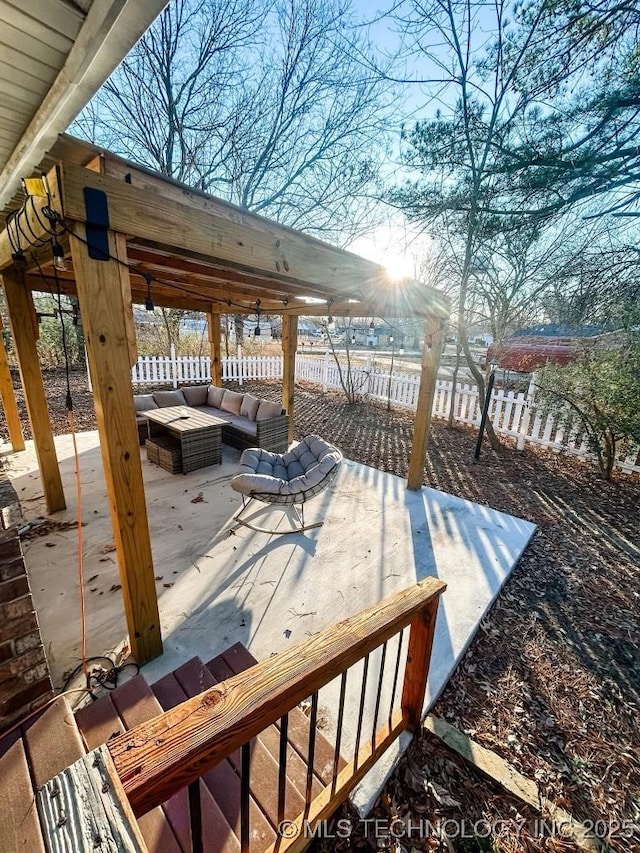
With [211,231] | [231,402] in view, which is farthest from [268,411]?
[211,231]

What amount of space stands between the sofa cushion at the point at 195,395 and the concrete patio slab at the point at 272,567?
2.21m

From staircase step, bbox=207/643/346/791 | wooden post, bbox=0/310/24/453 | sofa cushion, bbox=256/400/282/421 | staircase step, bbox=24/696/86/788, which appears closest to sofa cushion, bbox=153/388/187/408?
sofa cushion, bbox=256/400/282/421

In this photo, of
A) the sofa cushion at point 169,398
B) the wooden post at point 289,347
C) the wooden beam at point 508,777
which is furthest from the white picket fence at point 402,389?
the wooden beam at point 508,777

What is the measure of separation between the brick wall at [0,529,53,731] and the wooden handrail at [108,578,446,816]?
927 mm

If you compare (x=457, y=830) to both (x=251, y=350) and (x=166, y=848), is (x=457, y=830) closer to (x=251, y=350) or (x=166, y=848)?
(x=166, y=848)

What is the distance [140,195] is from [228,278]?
72.2 inches

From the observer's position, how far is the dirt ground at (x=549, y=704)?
1.38 meters

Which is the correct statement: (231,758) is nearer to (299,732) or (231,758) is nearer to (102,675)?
(299,732)

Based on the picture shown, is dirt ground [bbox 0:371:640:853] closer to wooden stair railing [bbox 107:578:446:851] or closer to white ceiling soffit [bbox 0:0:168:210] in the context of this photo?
wooden stair railing [bbox 107:578:446:851]

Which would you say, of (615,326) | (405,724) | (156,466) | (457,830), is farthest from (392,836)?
(615,326)

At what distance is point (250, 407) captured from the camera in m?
5.53

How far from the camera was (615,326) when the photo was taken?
4613 millimetres

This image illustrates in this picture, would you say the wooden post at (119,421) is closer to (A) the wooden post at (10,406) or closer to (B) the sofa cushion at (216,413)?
(B) the sofa cushion at (216,413)

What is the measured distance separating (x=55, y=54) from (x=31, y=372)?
2.56 metres
